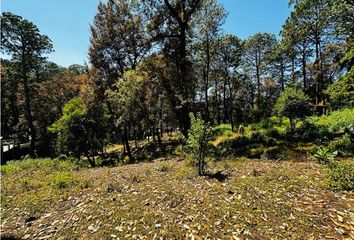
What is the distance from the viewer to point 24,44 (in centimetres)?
2097

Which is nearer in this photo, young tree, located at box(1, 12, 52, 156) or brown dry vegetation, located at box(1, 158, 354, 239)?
brown dry vegetation, located at box(1, 158, 354, 239)

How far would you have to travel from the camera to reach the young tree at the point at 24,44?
65.5 ft

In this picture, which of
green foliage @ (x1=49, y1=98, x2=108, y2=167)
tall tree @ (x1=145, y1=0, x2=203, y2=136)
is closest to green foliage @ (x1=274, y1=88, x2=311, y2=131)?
tall tree @ (x1=145, y1=0, x2=203, y2=136)

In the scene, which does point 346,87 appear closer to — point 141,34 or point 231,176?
point 231,176

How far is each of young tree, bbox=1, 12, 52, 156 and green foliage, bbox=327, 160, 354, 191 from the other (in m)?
21.9

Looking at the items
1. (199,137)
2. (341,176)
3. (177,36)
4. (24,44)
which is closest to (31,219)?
(199,137)

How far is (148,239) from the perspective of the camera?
3156 millimetres

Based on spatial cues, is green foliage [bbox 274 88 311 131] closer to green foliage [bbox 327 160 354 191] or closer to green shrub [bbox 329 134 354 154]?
green shrub [bbox 329 134 354 154]

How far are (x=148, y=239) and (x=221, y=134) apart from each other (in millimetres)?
13828

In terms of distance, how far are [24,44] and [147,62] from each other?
12.9 metres

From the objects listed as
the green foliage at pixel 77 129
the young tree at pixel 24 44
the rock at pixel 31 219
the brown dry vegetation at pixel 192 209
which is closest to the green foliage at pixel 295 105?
the brown dry vegetation at pixel 192 209

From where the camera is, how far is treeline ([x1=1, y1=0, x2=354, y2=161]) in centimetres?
1207

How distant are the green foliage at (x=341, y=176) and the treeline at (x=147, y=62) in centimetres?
503

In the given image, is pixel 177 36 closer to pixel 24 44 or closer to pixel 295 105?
pixel 295 105
